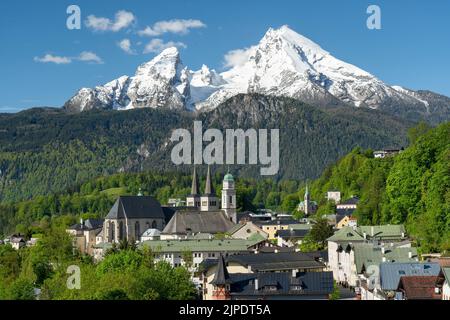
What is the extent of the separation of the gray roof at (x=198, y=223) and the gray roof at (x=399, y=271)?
7043 cm

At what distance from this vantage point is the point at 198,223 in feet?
407

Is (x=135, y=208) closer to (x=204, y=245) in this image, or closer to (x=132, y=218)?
(x=132, y=218)

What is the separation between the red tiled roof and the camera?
4466cm

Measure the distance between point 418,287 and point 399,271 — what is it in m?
4.63

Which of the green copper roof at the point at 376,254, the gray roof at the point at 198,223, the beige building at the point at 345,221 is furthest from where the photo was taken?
the gray roof at the point at 198,223

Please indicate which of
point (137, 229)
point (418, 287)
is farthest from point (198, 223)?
point (418, 287)

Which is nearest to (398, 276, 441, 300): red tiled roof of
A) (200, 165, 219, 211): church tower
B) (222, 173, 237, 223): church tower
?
(222, 173, 237, 223): church tower

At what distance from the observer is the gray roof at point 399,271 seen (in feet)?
159

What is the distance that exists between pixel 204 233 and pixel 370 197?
3004cm

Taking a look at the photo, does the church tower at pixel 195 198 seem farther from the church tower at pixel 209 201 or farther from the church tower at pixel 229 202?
the church tower at pixel 229 202

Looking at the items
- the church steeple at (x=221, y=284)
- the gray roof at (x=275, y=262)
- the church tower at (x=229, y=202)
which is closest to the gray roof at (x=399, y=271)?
the church steeple at (x=221, y=284)
